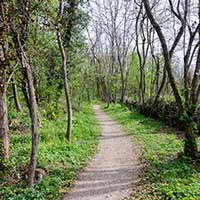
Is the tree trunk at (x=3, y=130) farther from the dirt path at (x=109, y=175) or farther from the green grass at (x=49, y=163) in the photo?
the dirt path at (x=109, y=175)

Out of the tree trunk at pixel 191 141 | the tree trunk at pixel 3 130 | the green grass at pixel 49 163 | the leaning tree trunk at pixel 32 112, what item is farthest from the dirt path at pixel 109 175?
the tree trunk at pixel 3 130

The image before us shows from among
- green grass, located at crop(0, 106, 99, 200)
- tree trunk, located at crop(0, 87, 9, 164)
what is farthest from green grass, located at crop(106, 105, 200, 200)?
tree trunk, located at crop(0, 87, 9, 164)

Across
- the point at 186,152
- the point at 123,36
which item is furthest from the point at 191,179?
the point at 123,36

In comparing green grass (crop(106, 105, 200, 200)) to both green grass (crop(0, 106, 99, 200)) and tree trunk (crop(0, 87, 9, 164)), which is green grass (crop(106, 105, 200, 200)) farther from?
tree trunk (crop(0, 87, 9, 164))

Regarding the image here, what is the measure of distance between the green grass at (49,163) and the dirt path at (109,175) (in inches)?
13.8

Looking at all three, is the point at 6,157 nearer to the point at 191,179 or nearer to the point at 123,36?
the point at 191,179

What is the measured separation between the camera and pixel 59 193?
8.22 metres

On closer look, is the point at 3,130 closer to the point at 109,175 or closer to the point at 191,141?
the point at 109,175

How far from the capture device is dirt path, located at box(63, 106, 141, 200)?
26.4 feet

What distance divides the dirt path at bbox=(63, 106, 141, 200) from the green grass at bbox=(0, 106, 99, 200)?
352mm

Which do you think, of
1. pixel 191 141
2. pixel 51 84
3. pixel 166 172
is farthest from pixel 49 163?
pixel 51 84

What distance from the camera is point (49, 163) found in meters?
10.4

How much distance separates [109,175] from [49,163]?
2028mm

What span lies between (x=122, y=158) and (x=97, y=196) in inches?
164
